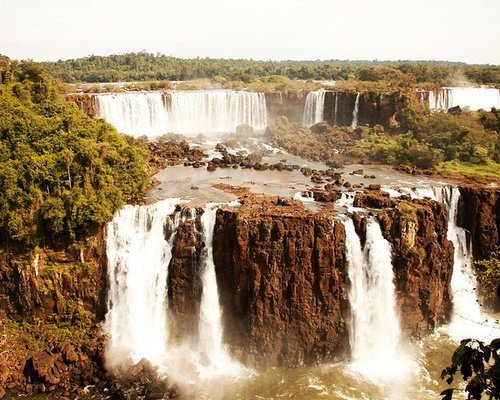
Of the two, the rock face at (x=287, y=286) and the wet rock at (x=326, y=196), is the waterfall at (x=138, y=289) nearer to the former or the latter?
the rock face at (x=287, y=286)

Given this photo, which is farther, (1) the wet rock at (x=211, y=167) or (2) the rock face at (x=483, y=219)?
(1) the wet rock at (x=211, y=167)

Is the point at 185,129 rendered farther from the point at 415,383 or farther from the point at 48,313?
the point at 415,383

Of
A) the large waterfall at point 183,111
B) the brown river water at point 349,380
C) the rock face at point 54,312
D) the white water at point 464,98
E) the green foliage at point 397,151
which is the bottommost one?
the brown river water at point 349,380

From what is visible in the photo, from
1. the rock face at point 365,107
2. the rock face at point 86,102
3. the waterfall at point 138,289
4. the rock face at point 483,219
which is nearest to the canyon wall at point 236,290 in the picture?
the waterfall at point 138,289

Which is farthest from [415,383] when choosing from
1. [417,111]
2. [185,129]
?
[185,129]

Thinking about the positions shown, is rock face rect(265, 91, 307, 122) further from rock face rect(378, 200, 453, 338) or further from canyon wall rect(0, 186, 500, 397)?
canyon wall rect(0, 186, 500, 397)

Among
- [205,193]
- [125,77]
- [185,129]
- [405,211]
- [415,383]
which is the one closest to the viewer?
[415,383]
